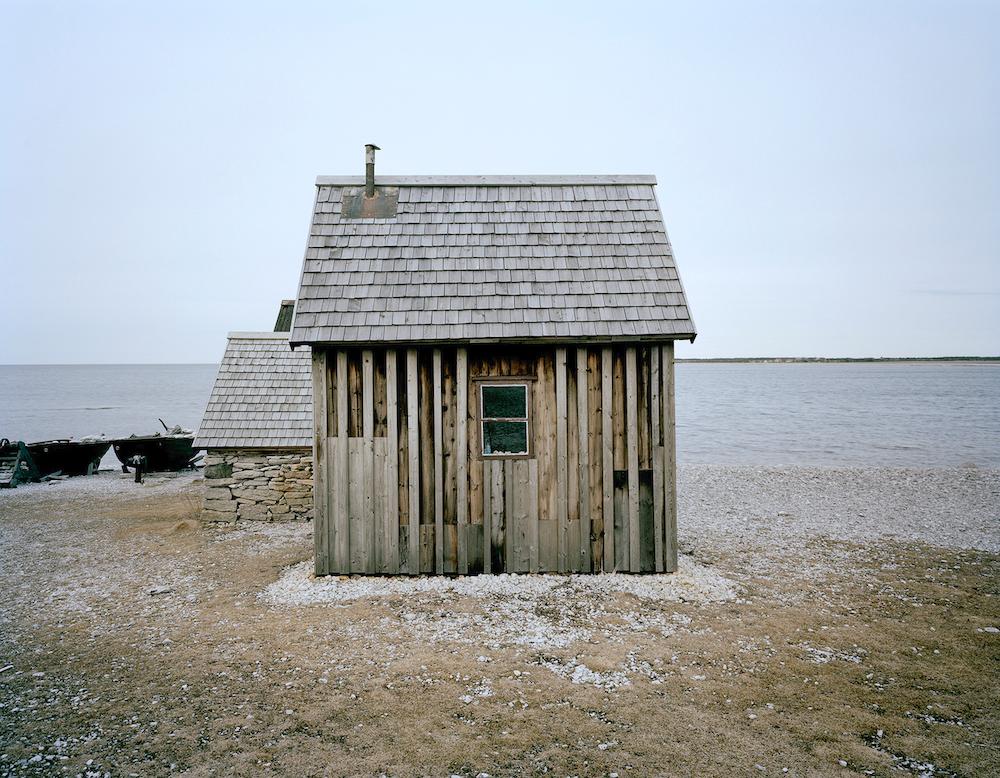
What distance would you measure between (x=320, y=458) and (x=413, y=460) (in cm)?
140

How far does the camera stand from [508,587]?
857 cm

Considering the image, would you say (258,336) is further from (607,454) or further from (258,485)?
(607,454)

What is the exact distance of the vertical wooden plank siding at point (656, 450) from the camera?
353 inches

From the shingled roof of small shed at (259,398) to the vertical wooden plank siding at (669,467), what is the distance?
7580 millimetres

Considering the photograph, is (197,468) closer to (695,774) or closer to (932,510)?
(695,774)

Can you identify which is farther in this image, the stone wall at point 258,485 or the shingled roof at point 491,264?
the stone wall at point 258,485

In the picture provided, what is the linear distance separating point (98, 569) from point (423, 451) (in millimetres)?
6041

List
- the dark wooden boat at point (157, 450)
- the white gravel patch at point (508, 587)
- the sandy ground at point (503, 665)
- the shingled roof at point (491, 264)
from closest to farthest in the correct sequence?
the sandy ground at point (503, 665), the white gravel patch at point (508, 587), the shingled roof at point (491, 264), the dark wooden boat at point (157, 450)

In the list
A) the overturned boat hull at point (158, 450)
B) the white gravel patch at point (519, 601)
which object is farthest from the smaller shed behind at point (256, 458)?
the overturned boat hull at point (158, 450)

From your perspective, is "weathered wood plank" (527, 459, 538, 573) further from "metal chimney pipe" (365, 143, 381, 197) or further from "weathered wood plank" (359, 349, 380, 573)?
"metal chimney pipe" (365, 143, 381, 197)

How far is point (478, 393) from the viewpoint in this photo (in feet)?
29.5

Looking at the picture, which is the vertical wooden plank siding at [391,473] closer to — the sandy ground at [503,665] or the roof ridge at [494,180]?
the sandy ground at [503,665]

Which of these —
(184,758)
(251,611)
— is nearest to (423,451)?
(251,611)

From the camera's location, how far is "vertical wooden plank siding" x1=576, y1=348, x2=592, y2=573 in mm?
8938
